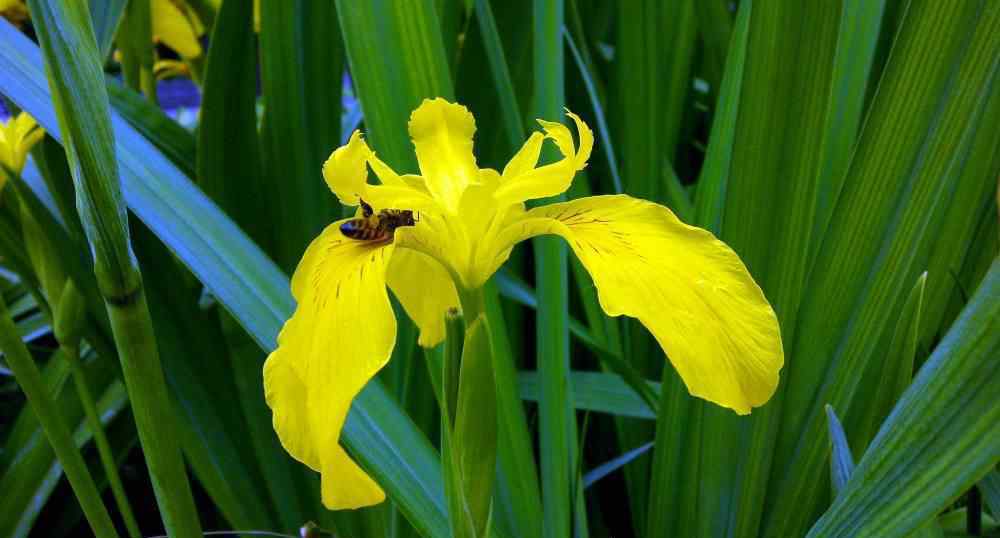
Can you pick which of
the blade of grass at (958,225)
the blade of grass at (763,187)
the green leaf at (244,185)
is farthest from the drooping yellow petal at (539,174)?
the green leaf at (244,185)

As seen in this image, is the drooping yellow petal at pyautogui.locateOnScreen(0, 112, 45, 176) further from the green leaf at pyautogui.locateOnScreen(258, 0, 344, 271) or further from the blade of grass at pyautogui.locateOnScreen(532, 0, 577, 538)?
the blade of grass at pyautogui.locateOnScreen(532, 0, 577, 538)

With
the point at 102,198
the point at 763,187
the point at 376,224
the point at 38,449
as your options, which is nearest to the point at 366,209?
the point at 376,224

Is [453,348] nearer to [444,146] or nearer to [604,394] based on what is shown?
[444,146]

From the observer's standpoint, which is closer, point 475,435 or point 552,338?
point 475,435

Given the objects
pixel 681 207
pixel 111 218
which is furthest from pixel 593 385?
pixel 111 218

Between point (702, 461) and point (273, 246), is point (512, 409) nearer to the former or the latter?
point (702, 461)

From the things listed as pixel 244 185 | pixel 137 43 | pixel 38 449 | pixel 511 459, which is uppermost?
pixel 137 43

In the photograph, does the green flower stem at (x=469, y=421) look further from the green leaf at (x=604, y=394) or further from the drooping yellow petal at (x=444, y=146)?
the green leaf at (x=604, y=394)
